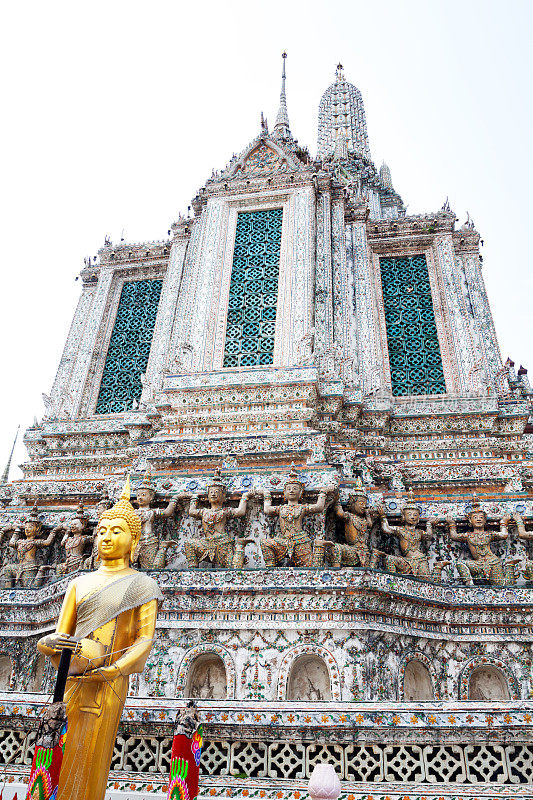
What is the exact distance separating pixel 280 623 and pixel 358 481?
10.4 feet

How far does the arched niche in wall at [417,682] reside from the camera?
8.73 metres

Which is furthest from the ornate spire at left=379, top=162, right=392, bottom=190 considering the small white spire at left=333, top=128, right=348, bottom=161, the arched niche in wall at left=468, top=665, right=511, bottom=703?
the arched niche in wall at left=468, top=665, right=511, bottom=703

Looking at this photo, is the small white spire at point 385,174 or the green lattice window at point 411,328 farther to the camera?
the small white spire at point 385,174

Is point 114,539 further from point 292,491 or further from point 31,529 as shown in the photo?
point 31,529

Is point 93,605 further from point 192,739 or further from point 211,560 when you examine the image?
point 211,560

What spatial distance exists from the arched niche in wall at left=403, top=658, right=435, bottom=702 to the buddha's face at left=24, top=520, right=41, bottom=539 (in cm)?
645

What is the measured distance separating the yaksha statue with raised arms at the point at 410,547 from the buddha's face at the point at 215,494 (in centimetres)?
239

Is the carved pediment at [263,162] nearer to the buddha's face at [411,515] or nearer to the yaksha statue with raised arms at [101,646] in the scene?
the buddha's face at [411,515]

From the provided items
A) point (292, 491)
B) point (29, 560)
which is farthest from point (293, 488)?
point (29, 560)

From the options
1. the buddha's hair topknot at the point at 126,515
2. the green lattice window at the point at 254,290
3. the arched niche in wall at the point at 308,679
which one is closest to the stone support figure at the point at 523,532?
the arched niche in wall at the point at 308,679

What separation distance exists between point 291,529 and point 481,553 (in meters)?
2.93

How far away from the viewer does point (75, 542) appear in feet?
34.7

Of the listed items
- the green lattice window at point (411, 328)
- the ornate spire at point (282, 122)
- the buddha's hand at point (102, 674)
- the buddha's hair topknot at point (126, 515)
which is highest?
the ornate spire at point (282, 122)

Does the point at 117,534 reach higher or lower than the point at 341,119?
lower
